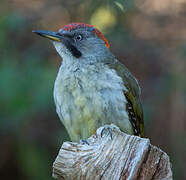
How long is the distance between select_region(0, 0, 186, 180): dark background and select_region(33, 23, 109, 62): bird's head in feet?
1.50

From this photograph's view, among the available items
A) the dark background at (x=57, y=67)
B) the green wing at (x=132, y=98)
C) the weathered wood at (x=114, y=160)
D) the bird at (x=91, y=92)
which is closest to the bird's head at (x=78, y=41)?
the bird at (x=91, y=92)

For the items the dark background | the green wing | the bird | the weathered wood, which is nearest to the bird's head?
the bird

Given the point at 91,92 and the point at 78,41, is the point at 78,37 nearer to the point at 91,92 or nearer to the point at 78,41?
the point at 78,41

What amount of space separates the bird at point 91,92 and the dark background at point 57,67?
0.74 metres

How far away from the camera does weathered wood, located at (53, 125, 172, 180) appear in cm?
334

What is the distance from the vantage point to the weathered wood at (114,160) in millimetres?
3338

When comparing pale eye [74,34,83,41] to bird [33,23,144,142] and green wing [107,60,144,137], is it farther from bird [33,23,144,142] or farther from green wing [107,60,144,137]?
green wing [107,60,144,137]

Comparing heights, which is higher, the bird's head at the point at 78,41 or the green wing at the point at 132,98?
the bird's head at the point at 78,41

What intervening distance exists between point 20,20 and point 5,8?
57cm

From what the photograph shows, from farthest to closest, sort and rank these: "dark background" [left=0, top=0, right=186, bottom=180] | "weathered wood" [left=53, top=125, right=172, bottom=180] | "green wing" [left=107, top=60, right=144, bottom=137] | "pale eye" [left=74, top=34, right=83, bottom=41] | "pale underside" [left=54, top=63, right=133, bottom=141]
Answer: "dark background" [left=0, top=0, right=186, bottom=180]
"pale eye" [left=74, top=34, right=83, bottom=41]
"green wing" [left=107, top=60, right=144, bottom=137]
"pale underside" [left=54, top=63, right=133, bottom=141]
"weathered wood" [left=53, top=125, right=172, bottom=180]

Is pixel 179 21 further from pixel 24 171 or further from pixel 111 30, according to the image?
pixel 24 171

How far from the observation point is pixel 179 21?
9992 millimetres

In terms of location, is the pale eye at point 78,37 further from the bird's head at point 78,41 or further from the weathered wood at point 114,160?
the weathered wood at point 114,160

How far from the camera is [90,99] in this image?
480 cm
